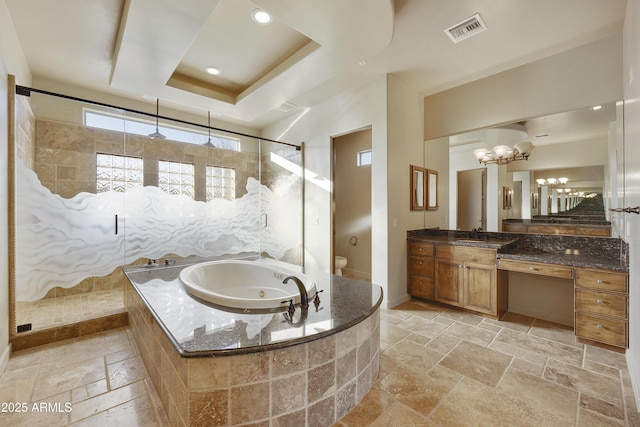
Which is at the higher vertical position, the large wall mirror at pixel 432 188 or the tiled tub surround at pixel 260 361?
the large wall mirror at pixel 432 188

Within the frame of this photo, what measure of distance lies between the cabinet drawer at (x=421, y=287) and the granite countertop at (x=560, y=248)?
0.51 m

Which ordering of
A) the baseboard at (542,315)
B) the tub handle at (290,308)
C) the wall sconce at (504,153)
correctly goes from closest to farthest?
the tub handle at (290,308)
the baseboard at (542,315)
the wall sconce at (504,153)

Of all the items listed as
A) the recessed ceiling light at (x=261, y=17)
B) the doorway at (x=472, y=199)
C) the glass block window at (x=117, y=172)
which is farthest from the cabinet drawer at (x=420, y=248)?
the glass block window at (x=117, y=172)

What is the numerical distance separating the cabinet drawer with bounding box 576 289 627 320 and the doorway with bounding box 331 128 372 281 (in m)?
2.86

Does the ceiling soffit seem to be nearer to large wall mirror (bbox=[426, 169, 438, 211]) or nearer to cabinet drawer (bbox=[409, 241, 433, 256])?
Result: large wall mirror (bbox=[426, 169, 438, 211])

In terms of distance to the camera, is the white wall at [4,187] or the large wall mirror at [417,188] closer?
the white wall at [4,187]

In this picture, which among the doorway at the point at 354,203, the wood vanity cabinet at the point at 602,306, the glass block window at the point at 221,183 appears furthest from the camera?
the doorway at the point at 354,203

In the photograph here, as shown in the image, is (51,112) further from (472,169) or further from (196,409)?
(472,169)

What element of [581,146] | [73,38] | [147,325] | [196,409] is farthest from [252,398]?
[581,146]

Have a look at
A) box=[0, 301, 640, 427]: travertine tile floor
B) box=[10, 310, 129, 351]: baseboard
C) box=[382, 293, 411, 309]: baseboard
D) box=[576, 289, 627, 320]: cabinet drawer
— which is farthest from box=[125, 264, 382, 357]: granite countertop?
box=[576, 289, 627, 320]: cabinet drawer

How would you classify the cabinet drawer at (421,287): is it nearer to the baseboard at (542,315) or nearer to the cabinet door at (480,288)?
the cabinet door at (480,288)

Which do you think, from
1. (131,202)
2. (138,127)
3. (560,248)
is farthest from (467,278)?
(138,127)

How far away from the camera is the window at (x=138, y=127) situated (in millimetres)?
3430

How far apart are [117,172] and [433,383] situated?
3.86 meters
